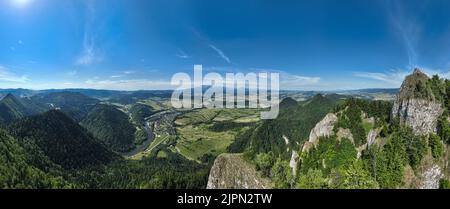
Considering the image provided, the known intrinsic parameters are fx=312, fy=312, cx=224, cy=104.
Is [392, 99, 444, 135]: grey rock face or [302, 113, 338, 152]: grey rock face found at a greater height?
[392, 99, 444, 135]: grey rock face

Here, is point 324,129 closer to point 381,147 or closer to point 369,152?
point 369,152

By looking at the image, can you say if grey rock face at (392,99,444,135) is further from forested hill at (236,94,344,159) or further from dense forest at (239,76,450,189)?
forested hill at (236,94,344,159)

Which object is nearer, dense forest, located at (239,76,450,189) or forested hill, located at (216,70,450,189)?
dense forest, located at (239,76,450,189)

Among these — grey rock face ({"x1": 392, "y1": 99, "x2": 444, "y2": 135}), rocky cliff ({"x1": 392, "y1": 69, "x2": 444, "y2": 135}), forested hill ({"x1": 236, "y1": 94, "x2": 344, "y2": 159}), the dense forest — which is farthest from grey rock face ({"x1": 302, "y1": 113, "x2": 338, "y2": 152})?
forested hill ({"x1": 236, "y1": 94, "x2": 344, "y2": 159})

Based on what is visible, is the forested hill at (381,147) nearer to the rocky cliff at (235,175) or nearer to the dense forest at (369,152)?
the dense forest at (369,152)

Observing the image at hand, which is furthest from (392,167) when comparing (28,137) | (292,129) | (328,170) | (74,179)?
(28,137)

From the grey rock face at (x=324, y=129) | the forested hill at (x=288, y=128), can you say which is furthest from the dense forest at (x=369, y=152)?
the forested hill at (x=288, y=128)
